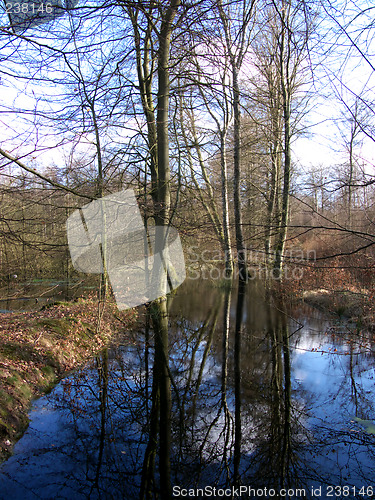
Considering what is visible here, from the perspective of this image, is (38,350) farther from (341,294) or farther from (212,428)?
(341,294)

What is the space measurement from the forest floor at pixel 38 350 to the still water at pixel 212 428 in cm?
21

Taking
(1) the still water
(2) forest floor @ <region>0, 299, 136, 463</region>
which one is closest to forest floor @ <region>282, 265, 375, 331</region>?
(1) the still water

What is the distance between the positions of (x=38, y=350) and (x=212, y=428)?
3246mm

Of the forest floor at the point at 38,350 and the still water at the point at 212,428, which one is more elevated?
the forest floor at the point at 38,350

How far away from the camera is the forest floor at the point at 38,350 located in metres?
4.06

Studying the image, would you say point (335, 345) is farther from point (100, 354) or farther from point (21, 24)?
point (21, 24)

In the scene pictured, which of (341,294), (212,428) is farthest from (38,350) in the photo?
(341,294)

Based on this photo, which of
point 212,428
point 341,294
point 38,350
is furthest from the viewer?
point 341,294

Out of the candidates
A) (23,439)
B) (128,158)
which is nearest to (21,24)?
(23,439)

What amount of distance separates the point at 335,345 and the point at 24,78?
7.11 metres

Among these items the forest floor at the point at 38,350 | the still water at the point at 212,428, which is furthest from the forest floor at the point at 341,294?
the forest floor at the point at 38,350

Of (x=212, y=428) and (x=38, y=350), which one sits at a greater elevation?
(x=38, y=350)

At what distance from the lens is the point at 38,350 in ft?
18.8

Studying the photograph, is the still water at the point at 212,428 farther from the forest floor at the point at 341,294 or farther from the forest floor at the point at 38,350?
the forest floor at the point at 341,294
